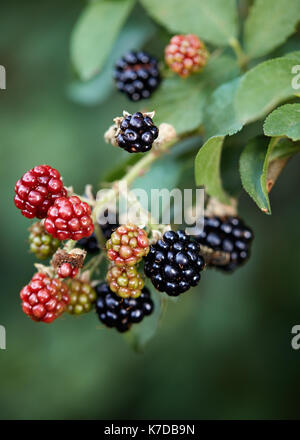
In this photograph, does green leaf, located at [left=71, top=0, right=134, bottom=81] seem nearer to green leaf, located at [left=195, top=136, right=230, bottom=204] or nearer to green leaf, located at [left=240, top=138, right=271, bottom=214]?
green leaf, located at [left=195, top=136, right=230, bottom=204]

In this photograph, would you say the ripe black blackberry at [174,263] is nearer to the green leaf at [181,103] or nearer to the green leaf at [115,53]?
the green leaf at [181,103]

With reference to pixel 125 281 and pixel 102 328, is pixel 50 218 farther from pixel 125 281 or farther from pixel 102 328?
pixel 102 328

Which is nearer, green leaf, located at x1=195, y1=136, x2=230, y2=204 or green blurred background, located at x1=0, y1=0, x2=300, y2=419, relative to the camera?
green leaf, located at x1=195, y1=136, x2=230, y2=204

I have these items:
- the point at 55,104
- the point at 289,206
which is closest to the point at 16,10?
the point at 55,104

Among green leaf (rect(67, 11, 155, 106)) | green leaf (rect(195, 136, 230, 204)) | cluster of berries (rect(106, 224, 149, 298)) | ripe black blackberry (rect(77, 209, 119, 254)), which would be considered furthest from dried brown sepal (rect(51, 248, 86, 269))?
green leaf (rect(67, 11, 155, 106))

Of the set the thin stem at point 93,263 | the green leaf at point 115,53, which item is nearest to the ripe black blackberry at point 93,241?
the thin stem at point 93,263

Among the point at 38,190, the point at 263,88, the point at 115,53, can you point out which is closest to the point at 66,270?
the point at 38,190

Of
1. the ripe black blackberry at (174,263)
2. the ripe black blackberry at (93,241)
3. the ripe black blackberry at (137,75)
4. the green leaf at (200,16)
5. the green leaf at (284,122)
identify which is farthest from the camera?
the ripe black blackberry at (137,75)
